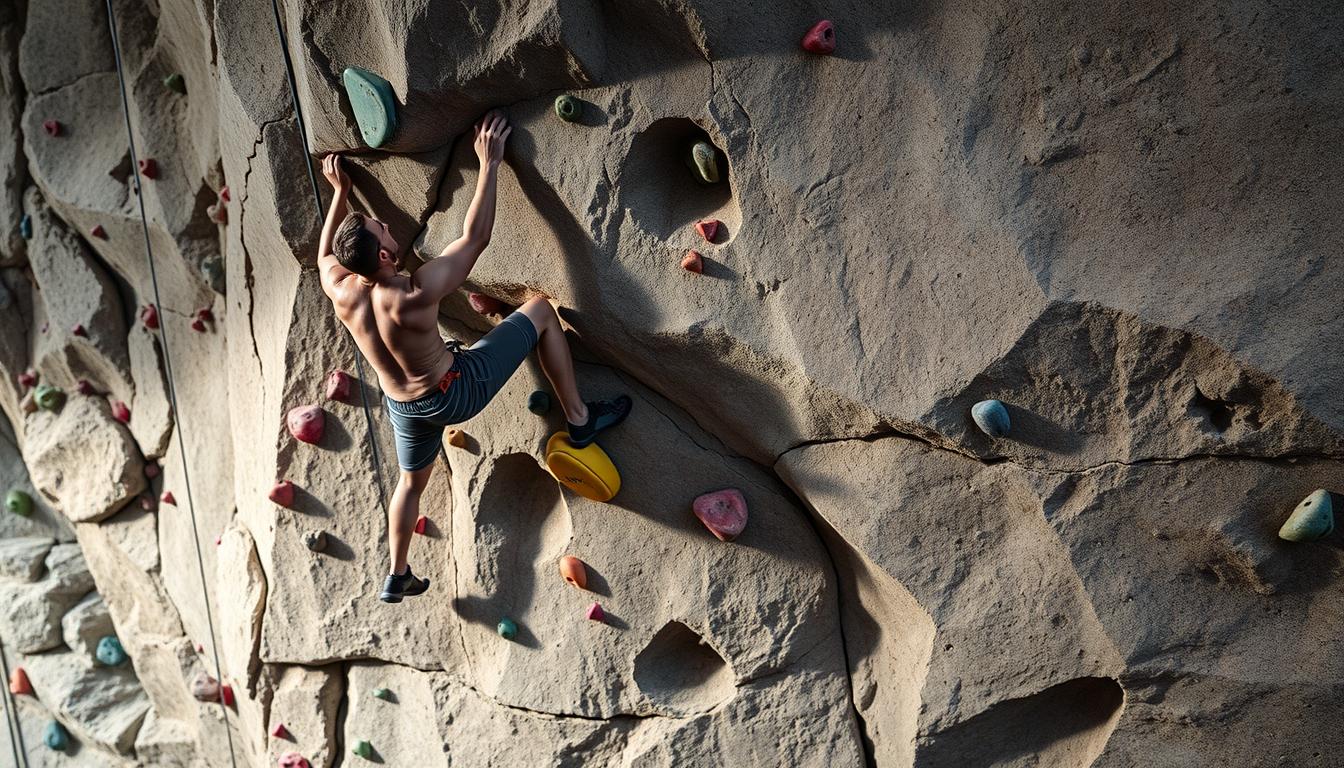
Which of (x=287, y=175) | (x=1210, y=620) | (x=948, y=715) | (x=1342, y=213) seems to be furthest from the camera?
(x=287, y=175)

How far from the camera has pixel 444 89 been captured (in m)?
2.33

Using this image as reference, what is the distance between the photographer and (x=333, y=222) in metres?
2.46

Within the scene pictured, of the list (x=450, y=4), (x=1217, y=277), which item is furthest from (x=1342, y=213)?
(x=450, y=4)

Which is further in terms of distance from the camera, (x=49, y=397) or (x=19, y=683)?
(x=19, y=683)

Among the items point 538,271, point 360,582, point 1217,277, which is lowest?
point 360,582

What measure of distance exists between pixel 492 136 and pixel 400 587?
1146 mm

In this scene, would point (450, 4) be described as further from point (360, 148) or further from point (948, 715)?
point (948, 715)

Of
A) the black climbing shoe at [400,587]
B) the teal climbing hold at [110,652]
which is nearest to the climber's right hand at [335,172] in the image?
the black climbing shoe at [400,587]

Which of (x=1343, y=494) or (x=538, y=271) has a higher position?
(x=538, y=271)

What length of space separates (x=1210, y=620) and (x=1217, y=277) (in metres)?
0.74

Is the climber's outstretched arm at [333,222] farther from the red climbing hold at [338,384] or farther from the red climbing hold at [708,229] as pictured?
the red climbing hold at [708,229]

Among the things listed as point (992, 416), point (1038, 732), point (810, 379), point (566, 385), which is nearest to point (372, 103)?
point (566, 385)

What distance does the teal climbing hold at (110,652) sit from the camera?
386 cm

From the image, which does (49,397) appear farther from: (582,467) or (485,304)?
(582,467)
